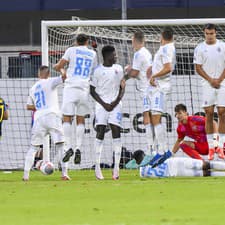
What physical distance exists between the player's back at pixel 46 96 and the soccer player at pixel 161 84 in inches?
63.1

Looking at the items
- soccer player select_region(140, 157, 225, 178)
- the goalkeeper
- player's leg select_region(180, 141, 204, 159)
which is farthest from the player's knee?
player's leg select_region(180, 141, 204, 159)

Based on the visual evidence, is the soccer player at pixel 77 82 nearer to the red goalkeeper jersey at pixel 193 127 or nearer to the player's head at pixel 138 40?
the player's head at pixel 138 40

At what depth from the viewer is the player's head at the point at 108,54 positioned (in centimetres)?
1570

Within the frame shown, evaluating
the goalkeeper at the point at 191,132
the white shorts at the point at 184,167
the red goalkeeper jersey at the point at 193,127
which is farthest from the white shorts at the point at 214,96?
the white shorts at the point at 184,167

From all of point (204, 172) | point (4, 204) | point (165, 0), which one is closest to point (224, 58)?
point (204, 172)

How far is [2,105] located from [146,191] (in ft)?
21.1

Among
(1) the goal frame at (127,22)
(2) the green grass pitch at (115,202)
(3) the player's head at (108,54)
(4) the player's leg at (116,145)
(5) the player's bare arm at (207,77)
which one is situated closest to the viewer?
(2) the green grass pitch at (115,202)

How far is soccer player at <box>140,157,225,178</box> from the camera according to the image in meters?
16.0

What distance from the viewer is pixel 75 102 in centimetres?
1709

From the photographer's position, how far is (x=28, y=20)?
120 feet

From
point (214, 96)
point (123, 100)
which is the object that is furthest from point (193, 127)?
point (123, 100)

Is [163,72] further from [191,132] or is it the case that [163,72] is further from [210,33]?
[191,132]

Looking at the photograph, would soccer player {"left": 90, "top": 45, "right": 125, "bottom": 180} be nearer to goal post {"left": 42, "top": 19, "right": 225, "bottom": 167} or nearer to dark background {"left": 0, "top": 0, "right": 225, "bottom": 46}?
goal post {"left": 42, "top": 19, "right": 225, "bottom": 167}

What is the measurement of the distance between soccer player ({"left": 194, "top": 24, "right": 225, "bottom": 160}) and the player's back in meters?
2.53
